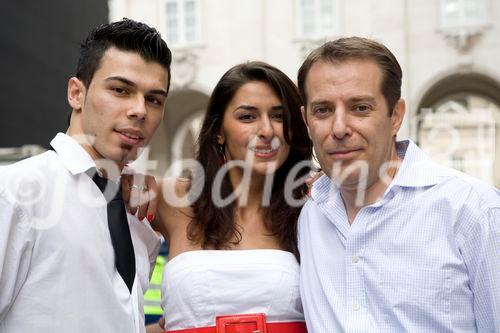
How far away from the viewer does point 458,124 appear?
2761 centimetres

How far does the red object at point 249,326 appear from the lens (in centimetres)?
293

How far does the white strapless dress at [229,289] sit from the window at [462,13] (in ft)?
55.5

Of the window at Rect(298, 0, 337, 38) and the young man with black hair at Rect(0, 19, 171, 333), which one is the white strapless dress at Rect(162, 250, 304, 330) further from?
the window at Rect(298, 0, 337, 38)

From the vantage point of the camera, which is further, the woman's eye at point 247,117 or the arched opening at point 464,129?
the arched opening at point 464,129

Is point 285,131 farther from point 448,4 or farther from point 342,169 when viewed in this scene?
point 448,4

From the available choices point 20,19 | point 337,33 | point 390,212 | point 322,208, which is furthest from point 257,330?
point 337,33

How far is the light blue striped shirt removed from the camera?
2.19 meters

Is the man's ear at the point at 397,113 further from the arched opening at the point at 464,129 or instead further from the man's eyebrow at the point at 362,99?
the arched opening at the point at 464,129

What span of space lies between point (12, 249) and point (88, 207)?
354mm

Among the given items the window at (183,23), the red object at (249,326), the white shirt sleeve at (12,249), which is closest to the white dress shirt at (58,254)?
the white shirt sleeve at (12,249)

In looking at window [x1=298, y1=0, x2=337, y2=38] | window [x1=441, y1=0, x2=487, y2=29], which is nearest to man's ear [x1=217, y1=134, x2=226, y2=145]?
window [x1=298, y1=0, x2=337, y2=38]

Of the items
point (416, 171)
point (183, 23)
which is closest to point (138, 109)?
point (416, 171)

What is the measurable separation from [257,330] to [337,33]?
54.7 feet

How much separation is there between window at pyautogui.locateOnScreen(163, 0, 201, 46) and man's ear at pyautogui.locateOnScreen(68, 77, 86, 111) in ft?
57.6
